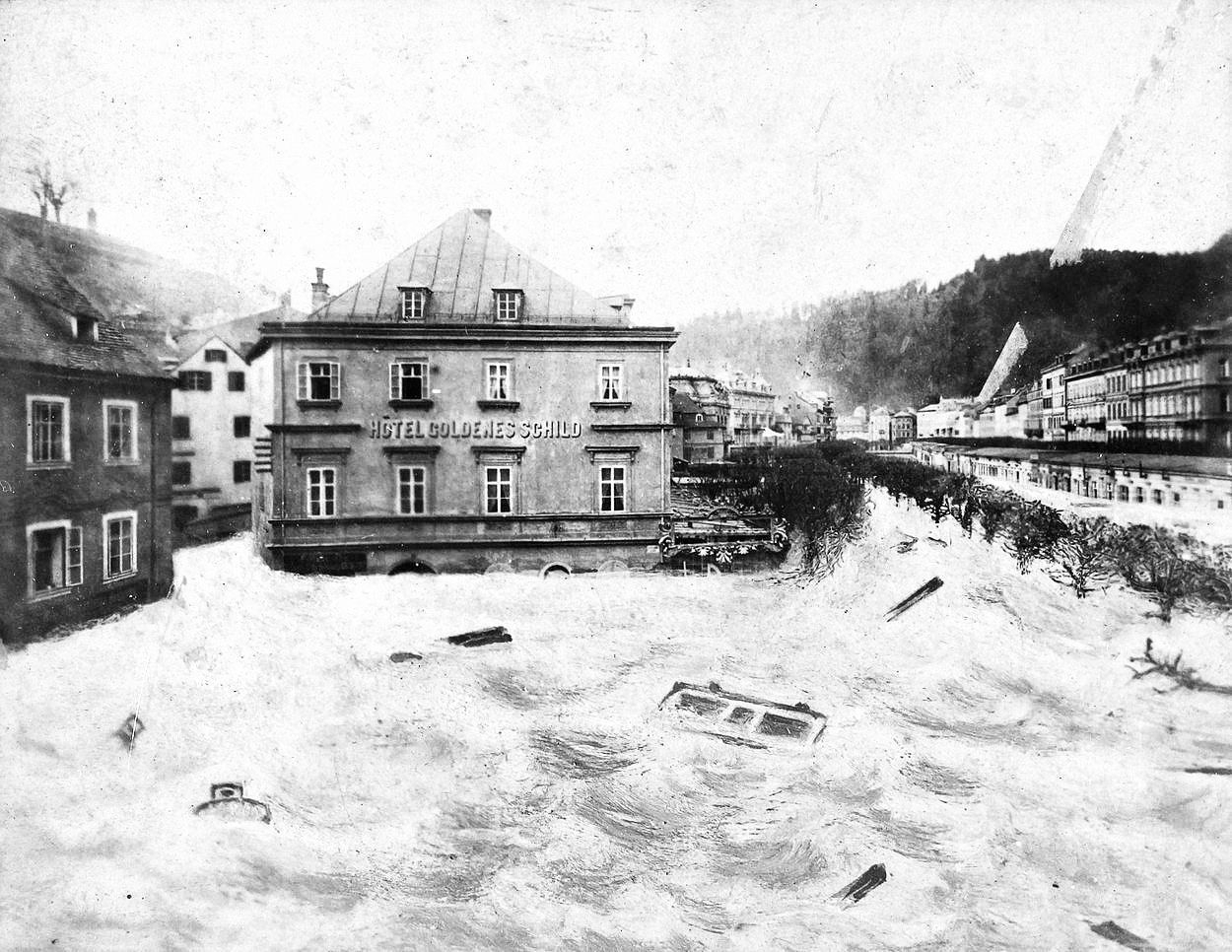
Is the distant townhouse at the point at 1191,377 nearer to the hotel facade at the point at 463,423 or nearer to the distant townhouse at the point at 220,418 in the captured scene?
the hotel facade at the point at 463,423

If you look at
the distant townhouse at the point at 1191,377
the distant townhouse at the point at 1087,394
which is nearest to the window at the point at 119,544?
the distant townhouse at the point at 1087,394

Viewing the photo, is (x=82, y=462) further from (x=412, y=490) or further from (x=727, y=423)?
(x=727, y=423)

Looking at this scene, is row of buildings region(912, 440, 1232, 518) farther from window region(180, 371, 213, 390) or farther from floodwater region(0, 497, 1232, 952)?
window region(180, 371, 213, 390)

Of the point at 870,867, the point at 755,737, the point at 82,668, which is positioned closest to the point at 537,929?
the point at 755,737

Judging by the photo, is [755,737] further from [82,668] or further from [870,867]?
[82,668]

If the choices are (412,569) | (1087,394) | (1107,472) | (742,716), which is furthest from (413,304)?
(1107,472)

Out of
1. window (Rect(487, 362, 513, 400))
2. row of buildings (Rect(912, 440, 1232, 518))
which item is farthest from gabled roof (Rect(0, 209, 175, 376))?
row of buildings (Rect(912, 440, 1232, 518))
